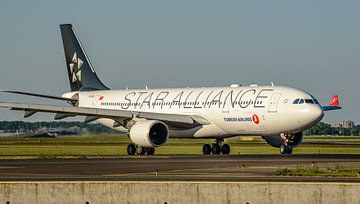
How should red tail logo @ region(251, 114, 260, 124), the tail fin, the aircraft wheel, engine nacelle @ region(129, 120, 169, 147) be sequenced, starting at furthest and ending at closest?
the tail fin, the aircraft wheel, engine nacelle @ region(129, 120, 169, 147), red tail logo @ region(251, 114, 260, 124)

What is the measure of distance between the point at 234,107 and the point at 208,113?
8.31 ft

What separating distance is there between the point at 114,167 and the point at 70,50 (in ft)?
110

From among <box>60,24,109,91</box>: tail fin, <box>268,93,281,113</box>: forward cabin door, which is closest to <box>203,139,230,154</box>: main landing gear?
<box>268,93,281,113</box>: forward cabin door

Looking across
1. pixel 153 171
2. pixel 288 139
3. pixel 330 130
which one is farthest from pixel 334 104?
pixel 330 130

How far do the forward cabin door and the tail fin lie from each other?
21161 millimetres

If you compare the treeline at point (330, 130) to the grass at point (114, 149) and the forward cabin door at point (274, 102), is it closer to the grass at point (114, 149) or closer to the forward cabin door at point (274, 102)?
the grass at point (114, 149)

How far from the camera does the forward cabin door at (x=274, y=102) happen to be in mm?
54906

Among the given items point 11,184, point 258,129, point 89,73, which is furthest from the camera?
point 89,73

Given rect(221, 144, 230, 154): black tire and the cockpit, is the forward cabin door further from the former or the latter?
rect(221, 144, 230, 154): black tire

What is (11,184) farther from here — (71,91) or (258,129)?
(71,91)

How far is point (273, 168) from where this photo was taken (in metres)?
38.9

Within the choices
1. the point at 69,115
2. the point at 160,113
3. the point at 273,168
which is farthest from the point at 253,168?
the point at 69,115

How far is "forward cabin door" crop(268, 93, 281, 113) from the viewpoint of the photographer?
54906 millimetres

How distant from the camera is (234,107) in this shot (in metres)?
57.3
